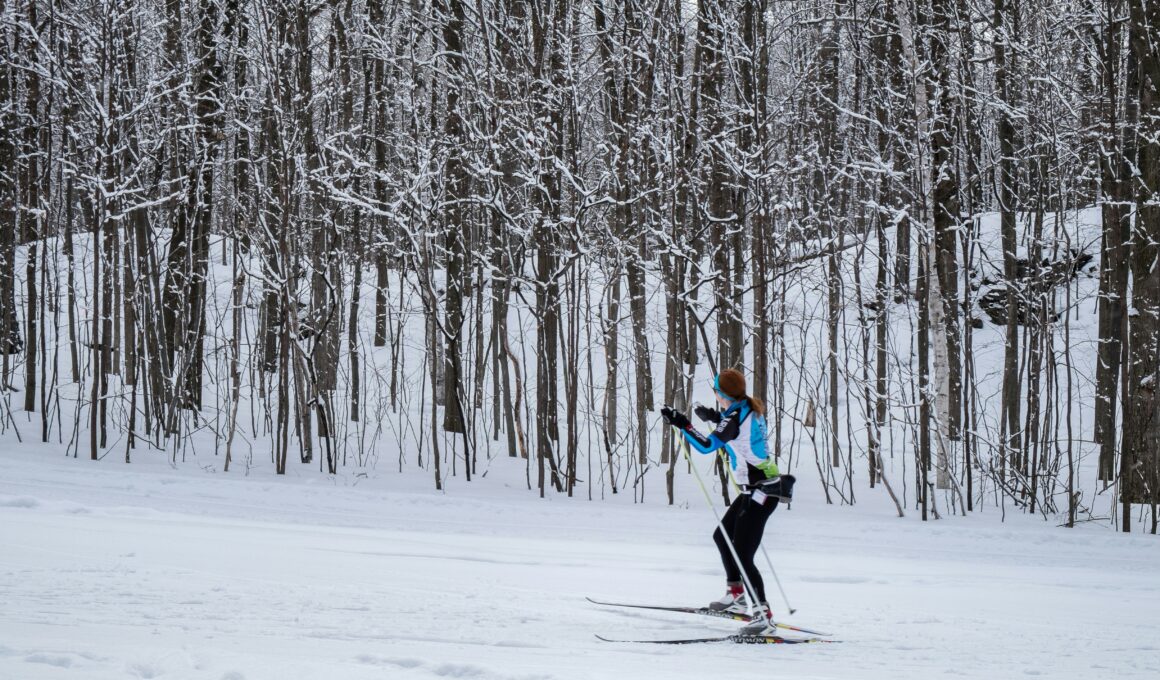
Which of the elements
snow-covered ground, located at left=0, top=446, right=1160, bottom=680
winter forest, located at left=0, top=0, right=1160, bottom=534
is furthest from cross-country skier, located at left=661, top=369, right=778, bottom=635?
winter forest, located at left=0, top=0, right=1160, bottom=534

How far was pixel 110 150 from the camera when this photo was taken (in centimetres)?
1308

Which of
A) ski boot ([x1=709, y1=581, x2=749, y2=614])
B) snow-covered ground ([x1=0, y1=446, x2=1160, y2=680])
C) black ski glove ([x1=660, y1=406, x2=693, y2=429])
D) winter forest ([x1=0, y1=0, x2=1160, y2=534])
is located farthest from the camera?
winter forest ([x1=0, y1=0, x2=1160, y2=534])

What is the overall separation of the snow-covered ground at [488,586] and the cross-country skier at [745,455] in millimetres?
438

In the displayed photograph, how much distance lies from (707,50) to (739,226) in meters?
2.97

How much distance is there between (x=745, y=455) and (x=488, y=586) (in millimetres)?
2457

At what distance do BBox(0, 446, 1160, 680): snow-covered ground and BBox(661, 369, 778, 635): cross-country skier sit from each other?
0.44m

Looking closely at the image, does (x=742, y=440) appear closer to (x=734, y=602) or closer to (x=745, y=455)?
(x=745, y=455)

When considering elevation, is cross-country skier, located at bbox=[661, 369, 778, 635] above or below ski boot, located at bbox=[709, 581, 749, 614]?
above

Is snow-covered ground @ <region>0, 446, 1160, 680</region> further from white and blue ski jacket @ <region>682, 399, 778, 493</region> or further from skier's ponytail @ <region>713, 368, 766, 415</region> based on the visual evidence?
skier's ponytail @ <region>713, 368, 766, 415</region>

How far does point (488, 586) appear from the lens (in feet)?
23.5

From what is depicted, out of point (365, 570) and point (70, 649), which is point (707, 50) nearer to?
point (365, 570)

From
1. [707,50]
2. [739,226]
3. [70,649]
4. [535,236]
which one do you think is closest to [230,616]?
[70,649]

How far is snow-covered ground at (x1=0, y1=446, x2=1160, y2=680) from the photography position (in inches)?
198

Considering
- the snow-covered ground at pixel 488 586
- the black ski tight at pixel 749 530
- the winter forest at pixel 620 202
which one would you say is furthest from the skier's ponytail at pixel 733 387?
the winter forest at pixel 620 202
